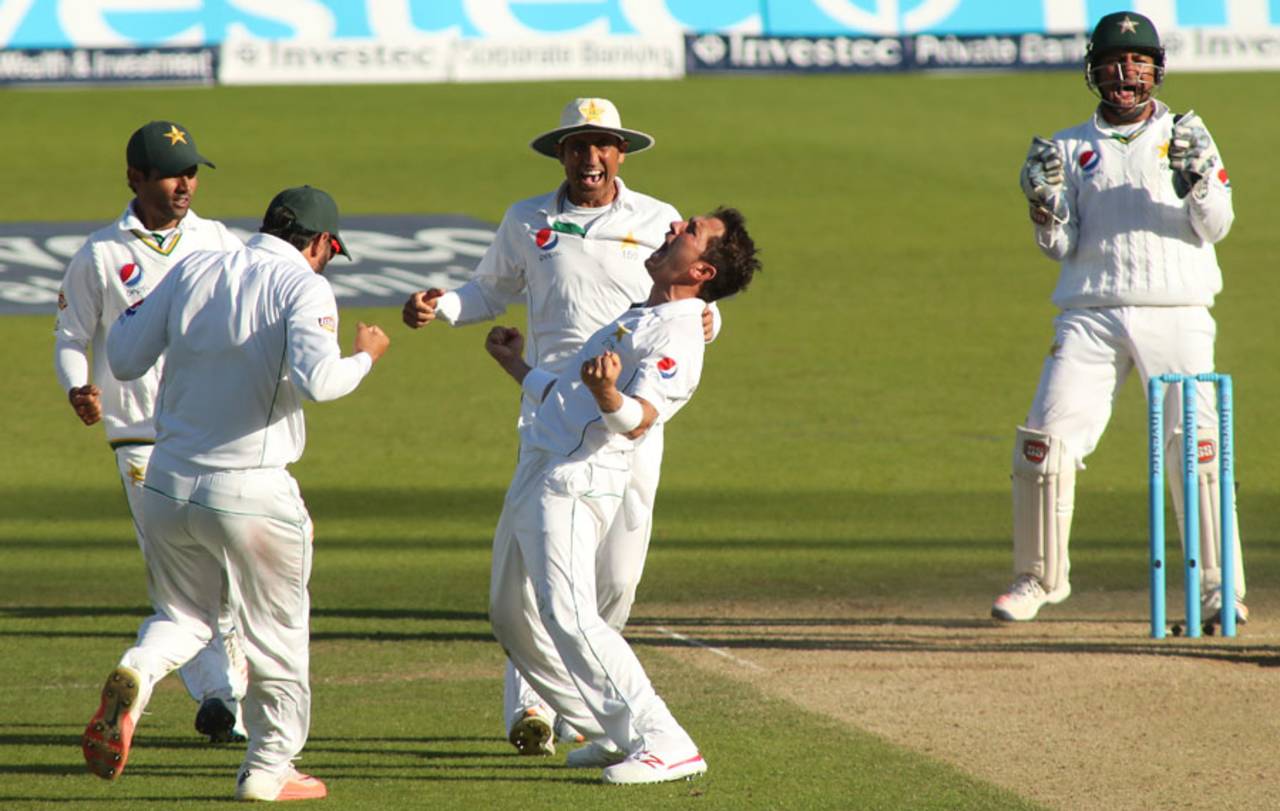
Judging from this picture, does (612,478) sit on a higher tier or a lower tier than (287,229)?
lower

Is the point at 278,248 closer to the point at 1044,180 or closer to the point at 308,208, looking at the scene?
the point at 308,208

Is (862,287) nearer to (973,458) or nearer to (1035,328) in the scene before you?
(1035,328)

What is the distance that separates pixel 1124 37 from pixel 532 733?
12.3 feet

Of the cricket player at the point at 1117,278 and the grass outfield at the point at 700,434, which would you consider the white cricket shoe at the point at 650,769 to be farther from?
the cricket player at the point at 1117,278

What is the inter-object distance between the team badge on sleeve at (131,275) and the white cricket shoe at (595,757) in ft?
7.37

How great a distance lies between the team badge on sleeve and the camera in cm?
698

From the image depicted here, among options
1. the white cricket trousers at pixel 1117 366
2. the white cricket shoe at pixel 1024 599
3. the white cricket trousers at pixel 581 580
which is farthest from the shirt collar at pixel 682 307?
Result: the white cricket shoe at pixel 1024 599

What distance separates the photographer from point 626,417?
5582 millimetres

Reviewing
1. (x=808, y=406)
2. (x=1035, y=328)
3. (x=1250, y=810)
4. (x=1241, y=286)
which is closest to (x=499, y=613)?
(x=1250, y=810)

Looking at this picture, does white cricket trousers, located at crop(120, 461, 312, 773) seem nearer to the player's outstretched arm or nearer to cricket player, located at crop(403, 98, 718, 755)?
the player's outstretched arm

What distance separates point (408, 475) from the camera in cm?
1242

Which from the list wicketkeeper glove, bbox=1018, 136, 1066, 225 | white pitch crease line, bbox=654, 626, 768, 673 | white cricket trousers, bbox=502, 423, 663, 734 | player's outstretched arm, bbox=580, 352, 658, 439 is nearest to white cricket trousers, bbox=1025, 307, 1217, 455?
wicketkeeper glove, bbox=1018, 136, 1066, 225

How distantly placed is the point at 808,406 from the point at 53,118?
12.9m

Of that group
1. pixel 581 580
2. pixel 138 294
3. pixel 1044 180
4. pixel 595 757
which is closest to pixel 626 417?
pixel 581 580
